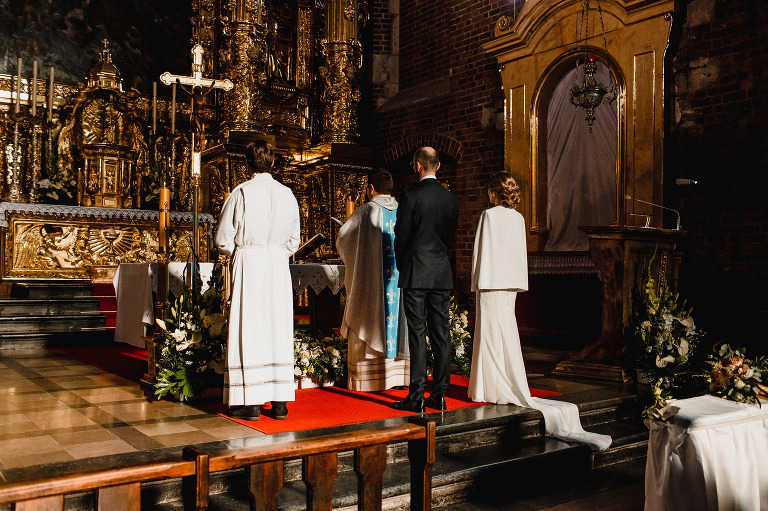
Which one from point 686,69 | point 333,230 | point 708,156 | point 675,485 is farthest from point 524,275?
point 333,230

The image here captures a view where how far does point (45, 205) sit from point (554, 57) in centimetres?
726

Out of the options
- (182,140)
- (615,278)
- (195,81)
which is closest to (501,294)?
(615,278)

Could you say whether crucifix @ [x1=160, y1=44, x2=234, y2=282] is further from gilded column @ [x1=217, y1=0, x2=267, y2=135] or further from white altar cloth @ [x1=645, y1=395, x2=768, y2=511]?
gilded column @ [x1=217, y1=0, x2=267, y2=135]

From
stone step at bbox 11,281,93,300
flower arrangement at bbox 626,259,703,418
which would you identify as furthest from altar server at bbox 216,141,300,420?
stone step at bbox 11,281,93,300

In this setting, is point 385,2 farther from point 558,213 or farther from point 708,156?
point 708,156

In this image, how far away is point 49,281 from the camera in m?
9.60

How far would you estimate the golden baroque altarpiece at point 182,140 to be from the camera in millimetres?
9820

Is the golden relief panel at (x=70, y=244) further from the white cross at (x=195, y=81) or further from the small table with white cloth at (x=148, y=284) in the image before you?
the white cross at (x=195, y=81)

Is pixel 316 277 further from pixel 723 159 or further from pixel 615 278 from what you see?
pixel 723 159

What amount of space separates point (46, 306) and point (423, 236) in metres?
6.27

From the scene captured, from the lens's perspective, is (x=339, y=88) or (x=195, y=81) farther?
(x=339, y=88)

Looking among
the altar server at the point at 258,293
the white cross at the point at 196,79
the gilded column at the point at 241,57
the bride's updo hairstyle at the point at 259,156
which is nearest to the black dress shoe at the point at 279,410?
the altar server at the point at 258,293

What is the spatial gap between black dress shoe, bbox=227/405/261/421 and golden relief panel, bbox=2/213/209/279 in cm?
489

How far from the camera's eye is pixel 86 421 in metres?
4.57
